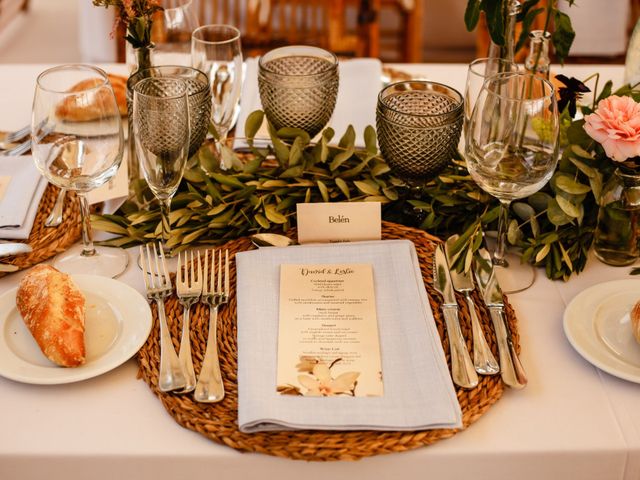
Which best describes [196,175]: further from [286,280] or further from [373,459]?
[373,459]

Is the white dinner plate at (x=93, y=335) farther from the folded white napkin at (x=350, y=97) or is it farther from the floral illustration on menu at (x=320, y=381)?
the folded white napkin at (x=350, y=97)

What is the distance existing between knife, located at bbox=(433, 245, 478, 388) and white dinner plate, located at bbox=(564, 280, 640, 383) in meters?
0.15

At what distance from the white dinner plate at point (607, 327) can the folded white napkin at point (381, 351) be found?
194 millimetres

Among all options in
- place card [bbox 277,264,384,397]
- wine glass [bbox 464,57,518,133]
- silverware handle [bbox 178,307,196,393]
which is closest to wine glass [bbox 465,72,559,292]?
wine glass [bbox 464,57,518,133]

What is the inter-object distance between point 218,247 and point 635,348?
589 millimetres

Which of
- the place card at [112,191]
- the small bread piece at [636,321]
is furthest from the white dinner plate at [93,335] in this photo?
the small bread piece at [636,321]

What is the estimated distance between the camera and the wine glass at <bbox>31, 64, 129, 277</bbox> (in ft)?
3.56

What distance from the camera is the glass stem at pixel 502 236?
1119mm

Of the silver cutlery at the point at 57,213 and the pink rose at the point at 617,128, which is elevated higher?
the pink rose at the point at 617,128

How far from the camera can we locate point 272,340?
98 cm

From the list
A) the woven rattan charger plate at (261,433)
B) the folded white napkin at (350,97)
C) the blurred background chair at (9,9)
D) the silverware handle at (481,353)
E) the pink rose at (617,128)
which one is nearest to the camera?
the woven rattan charger plate at (261,433)

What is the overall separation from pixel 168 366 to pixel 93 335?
129mm

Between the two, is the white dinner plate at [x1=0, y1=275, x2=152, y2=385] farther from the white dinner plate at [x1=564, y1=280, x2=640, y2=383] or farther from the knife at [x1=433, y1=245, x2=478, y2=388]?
the white dinner plate at [x1=564, y1=280, x2=640, y2=383]

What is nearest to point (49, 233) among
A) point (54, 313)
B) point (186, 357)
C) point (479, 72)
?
point (54, 313)
